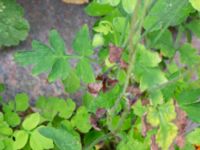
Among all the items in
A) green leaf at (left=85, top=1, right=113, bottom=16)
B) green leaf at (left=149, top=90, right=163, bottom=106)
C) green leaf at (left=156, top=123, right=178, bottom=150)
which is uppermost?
green leaf at (left=85, top=1, right=113, bottom=16)

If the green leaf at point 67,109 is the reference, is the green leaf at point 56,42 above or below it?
above

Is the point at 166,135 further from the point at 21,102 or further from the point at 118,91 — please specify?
the point at 21,102

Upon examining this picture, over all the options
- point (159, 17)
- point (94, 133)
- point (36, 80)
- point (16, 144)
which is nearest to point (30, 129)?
point (16, 144)

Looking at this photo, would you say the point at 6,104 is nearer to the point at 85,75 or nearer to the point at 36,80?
the point at 36,80

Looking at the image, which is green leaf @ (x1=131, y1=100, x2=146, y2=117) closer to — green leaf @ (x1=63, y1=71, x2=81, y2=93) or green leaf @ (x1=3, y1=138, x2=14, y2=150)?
green leaf @ (x1=63, y1=71, x2=81, y2=93)

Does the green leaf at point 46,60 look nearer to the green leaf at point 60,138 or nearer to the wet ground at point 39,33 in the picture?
the green leaf at point 60,138

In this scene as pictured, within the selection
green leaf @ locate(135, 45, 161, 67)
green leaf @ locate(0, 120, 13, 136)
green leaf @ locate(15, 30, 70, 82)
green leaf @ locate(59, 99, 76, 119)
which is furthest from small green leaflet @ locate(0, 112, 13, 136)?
green leaf @ locate(135, 45, 161, 67)

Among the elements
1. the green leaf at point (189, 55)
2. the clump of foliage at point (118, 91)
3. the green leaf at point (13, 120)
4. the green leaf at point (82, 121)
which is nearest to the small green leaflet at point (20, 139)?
the clump of foliage at point (118, 91)
